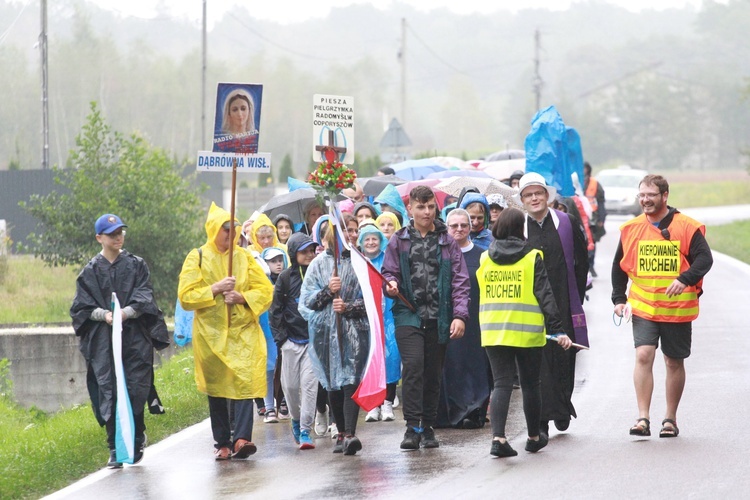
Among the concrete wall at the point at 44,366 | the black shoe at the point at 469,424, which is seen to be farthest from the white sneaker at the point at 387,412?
the concrete wall at the point at 44,366

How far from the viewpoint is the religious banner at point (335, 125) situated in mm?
12422

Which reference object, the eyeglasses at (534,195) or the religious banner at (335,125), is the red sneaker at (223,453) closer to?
the eyeglasses at (534,195)

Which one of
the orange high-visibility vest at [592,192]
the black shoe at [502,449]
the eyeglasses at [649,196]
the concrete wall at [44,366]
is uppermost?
the orange high-visibility vest at [592,192]

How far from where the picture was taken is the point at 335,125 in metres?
13.0

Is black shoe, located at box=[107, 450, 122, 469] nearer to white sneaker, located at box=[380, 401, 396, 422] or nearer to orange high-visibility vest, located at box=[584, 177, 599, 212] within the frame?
white sneaker, located at box=[380, 401, 396, 422]

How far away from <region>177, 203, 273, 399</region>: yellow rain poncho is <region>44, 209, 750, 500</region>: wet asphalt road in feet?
1.77

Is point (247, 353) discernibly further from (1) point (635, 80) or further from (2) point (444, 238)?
(1) point (635, 80)

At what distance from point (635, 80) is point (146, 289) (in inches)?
4726

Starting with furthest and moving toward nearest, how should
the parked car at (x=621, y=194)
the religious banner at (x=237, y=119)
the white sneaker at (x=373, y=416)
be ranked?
1. the parked car at (x=621, y=194)
2. the white sneaker at (x=373, y=416)
3. the religious banner at (x=237, y=119)

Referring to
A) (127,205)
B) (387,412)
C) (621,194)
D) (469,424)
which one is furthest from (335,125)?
(621,194)

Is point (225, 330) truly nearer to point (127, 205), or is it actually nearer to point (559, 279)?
point (559, 279)

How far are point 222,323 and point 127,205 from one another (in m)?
14.9

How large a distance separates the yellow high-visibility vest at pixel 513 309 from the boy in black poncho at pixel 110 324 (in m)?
2.34

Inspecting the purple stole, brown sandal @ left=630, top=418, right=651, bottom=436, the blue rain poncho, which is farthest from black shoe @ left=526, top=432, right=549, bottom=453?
the blue rain poncho
